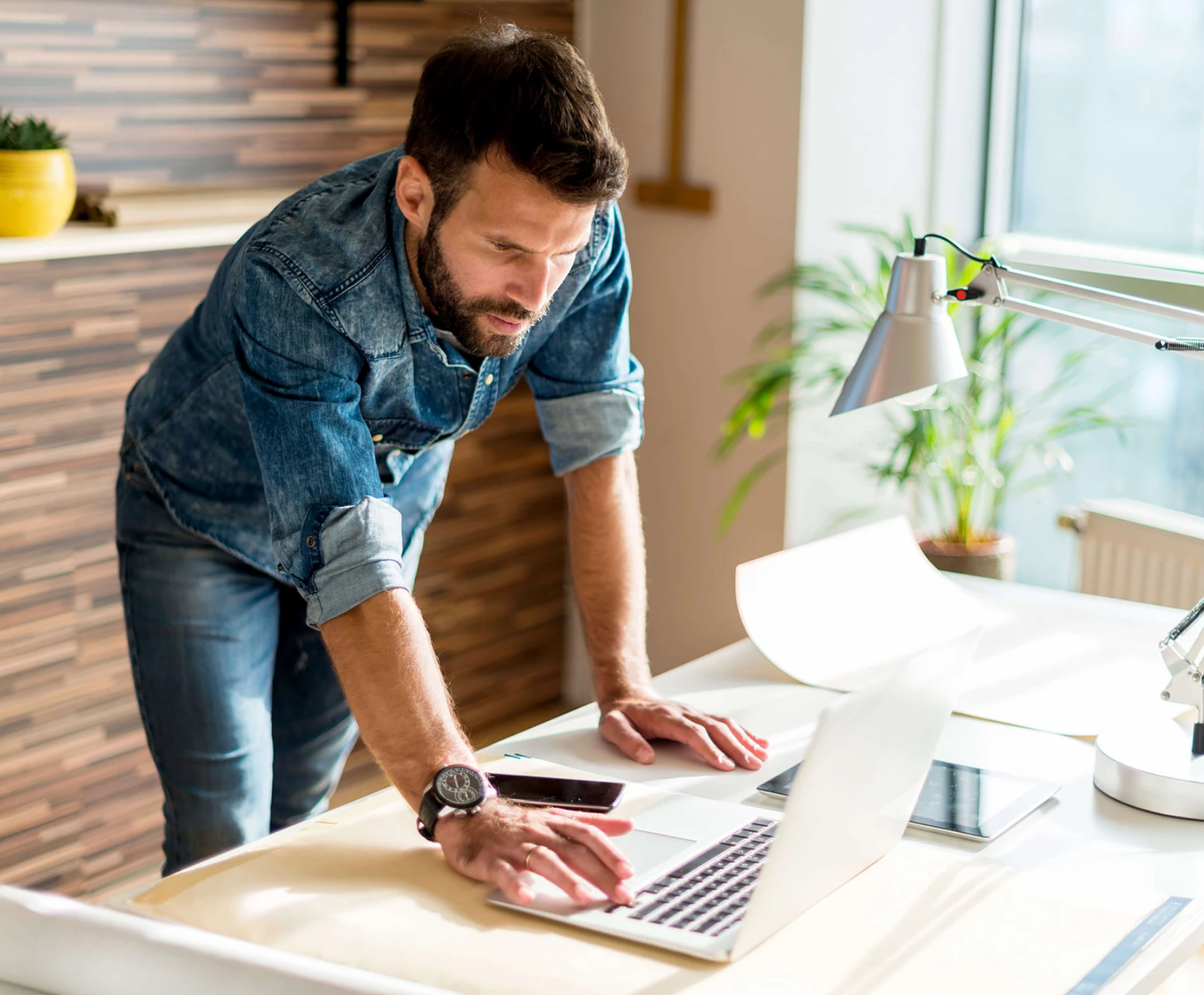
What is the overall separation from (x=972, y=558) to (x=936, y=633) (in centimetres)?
115

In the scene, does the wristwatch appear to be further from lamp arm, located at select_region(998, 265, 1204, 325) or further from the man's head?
lamp arm, located at select_region(998, 265, 1204, 325)

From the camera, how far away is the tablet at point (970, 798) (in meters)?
1.31

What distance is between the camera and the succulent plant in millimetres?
2184

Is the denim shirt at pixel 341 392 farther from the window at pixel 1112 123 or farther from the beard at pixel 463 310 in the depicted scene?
the window at pixel 1112 123

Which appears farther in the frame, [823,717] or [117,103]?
[117,103]

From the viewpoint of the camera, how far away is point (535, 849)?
3.86 feet

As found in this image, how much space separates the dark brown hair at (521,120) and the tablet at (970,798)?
603 mm

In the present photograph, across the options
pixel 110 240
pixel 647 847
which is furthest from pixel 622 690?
pixel 110 240

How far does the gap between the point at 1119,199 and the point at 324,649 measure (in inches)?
81.3

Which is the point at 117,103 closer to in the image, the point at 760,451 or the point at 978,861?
the point at 760,451

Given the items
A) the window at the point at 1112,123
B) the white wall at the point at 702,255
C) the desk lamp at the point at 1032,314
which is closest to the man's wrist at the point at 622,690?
the desk lamp at the point at 1032,314

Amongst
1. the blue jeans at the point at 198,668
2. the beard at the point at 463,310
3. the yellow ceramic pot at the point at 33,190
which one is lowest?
the blue jeans at the point at 198,668

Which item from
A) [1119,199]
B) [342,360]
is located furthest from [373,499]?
[1119,199]

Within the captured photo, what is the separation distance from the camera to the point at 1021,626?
1857 mm
